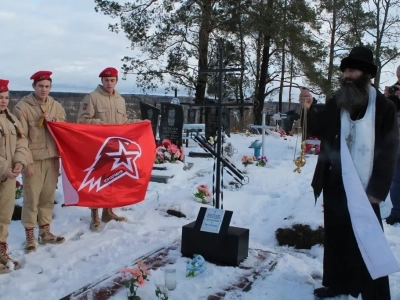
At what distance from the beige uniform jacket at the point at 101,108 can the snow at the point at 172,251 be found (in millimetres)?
1239

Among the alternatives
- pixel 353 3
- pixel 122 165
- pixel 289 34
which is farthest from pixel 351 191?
pixel 353 3

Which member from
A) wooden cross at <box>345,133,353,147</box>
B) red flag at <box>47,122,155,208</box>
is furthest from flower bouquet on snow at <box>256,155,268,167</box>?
wooden cross at <box>345,133,353,147</box>

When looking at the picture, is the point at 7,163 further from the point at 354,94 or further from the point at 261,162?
the point at 261,162

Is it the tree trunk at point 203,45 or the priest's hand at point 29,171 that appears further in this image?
the tree trunk at point 203,45

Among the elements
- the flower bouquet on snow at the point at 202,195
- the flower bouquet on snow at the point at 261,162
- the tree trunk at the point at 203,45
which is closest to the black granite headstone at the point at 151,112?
the flower bouquet on snow at the point at 261,162

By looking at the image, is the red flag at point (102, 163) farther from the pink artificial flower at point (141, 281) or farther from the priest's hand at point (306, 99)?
the priest's hand at point (306, 99)

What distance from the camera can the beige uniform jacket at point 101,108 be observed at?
17.5 ft

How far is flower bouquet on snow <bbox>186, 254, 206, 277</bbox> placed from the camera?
12.8ft

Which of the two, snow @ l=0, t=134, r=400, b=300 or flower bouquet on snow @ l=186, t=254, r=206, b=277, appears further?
flower bouquet on snow @ l=186, t=254, r=206, b=277

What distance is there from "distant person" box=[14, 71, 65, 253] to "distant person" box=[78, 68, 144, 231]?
487 mm

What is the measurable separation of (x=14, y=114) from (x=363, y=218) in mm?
3372

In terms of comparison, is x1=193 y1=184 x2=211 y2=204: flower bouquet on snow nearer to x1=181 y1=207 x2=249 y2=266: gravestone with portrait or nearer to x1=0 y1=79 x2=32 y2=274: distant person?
x1=181 y1=207 x2=249 y2=266: gravestone with portrait

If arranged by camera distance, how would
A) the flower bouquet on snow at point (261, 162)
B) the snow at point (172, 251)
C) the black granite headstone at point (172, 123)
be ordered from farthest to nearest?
the black granite headstone at point (172, 123) → the flower bouquet on snow at point (261, 162) → the snow at point (172, 251)

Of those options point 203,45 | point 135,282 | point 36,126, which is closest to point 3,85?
point 36,126
